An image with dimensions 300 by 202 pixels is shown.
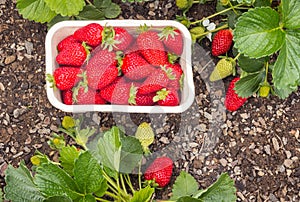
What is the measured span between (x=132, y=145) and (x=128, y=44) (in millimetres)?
→ 232

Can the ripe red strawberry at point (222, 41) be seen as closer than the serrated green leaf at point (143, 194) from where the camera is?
No

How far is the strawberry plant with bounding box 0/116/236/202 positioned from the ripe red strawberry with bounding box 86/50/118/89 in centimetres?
11

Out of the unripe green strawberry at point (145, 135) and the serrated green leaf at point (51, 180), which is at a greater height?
the serrated green leaf at point (51, 180)

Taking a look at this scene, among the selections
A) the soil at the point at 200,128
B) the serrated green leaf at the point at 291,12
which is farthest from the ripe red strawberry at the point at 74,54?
the serrated green leaf at the point at 291,12

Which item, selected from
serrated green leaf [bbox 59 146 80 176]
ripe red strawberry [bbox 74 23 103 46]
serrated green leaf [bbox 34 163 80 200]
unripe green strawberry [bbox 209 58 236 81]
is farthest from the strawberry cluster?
serrated green leaf [bbox 34 163 80 200]

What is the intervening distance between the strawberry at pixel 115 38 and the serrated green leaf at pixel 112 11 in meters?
0.09

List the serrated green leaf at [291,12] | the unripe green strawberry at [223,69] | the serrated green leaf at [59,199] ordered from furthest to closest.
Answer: the unripe green strawberry at [223,69]
the serrated green leaf at [291,12]
the serrated green leaf at [59,199]

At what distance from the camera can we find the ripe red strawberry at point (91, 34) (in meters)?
1.52

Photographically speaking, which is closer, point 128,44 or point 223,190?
point 223,190

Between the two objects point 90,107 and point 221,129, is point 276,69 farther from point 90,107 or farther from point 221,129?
point 90,107

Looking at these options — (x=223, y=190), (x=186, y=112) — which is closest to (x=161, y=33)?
(x=186, y=112)

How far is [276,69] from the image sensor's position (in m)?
1.37

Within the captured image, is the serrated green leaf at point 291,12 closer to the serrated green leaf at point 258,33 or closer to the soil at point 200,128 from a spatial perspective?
the serrated green leaf at point 258,33

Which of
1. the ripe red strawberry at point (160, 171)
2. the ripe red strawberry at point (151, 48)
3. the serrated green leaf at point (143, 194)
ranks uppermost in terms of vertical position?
the ripe red strawberry at point (151, 48)
